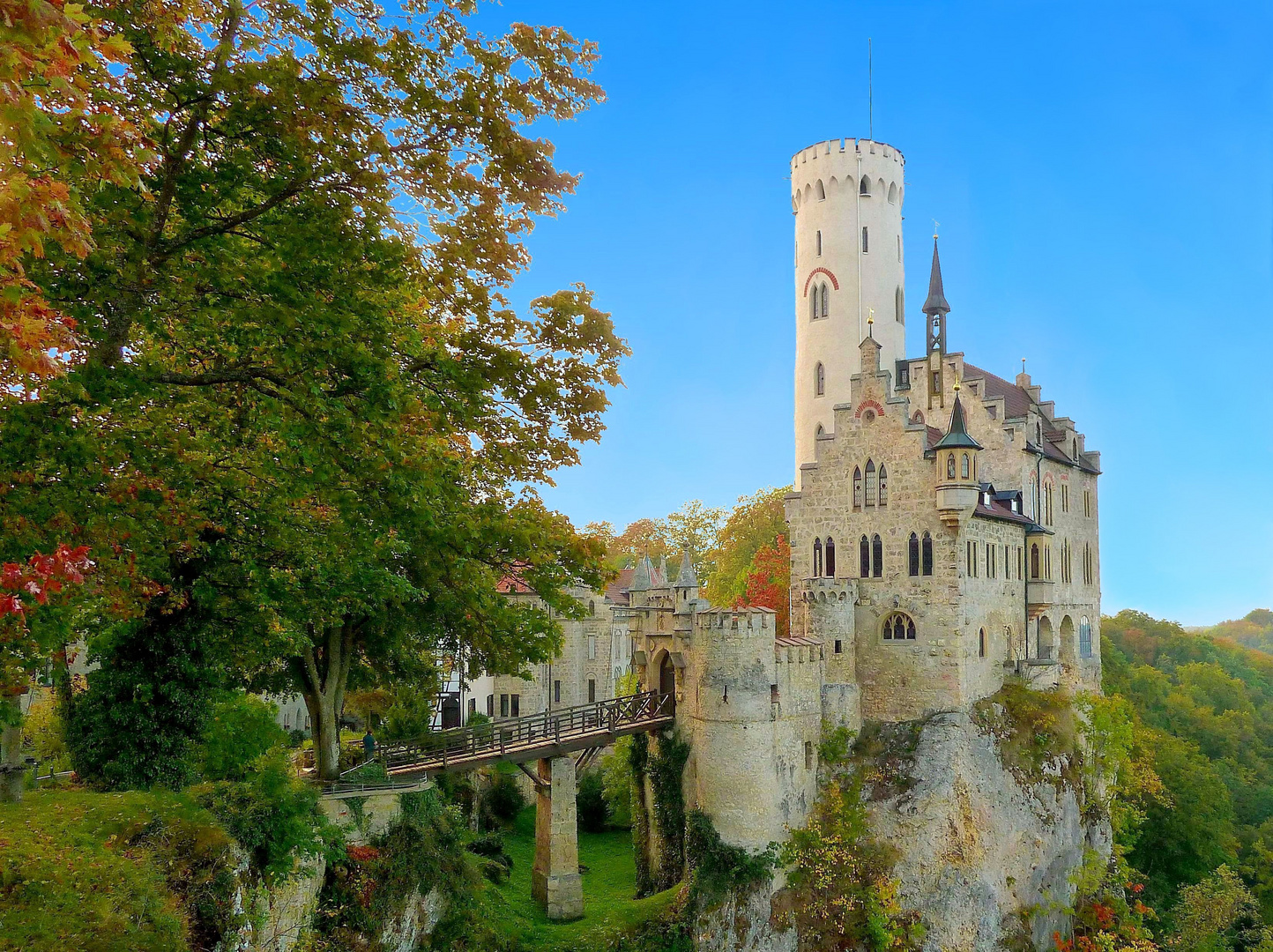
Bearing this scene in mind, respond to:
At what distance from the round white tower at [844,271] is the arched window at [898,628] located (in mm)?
11806

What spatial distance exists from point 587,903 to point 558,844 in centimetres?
328

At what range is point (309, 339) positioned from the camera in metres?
10.9

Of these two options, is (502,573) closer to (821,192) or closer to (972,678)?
(972,678)

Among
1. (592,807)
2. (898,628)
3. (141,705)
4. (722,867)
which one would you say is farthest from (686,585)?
(141,705)

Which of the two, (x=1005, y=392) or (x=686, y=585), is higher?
(x=1005, y=392)

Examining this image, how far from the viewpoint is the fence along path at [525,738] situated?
85.0ft

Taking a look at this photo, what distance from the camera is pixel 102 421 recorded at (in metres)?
10.5

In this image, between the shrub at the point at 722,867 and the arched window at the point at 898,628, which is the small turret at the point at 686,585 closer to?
the arched window at the point at 898,628

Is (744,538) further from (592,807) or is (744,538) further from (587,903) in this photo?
(587,903)

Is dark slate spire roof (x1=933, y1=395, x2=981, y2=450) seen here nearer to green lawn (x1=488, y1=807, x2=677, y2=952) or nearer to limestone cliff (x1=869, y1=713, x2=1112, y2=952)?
limestone cliff (x1=869, y1=713, x2=1112, y2=952)

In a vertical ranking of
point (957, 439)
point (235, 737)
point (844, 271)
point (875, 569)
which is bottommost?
point (235, 737)

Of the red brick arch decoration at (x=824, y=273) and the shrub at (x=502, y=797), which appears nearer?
the shrub at (x=502, y=797)

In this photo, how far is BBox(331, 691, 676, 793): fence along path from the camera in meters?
25.9

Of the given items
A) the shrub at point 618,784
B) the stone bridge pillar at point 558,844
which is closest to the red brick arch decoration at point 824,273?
the shrub at point 618,784
